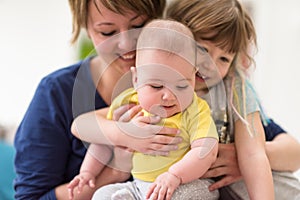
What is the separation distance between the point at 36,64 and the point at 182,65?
2.68 m

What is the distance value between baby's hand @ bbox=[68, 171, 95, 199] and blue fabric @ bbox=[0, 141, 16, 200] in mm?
896

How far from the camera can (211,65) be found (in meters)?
1.03

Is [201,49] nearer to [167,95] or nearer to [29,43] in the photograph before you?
[167,95]

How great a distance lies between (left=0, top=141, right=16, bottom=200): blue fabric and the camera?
188cm

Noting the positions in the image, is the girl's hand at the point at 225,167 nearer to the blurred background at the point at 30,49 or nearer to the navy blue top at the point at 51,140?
the navy blue top at the point at 51,140

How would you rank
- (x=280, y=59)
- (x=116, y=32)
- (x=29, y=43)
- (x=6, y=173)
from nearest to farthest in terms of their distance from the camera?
(x=116, y=32) → (x=6, y=173) → (x=280, y=59) → (x=29, y=43)

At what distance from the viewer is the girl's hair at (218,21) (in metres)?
1.05

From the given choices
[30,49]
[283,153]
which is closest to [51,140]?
[283,153]

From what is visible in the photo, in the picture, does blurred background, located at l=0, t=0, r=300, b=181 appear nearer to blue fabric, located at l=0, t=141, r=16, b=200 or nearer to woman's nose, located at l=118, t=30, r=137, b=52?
blue fabric, located at l=0, t=141, r=16, b=200

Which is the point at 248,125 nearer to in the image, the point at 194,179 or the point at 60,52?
the point at 194,179

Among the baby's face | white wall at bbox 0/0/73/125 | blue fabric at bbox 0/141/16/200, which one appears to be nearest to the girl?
the baby's face

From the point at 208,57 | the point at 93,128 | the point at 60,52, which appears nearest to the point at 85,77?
the point at 93,128

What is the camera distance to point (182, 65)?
901 mm

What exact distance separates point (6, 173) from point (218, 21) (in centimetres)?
133
